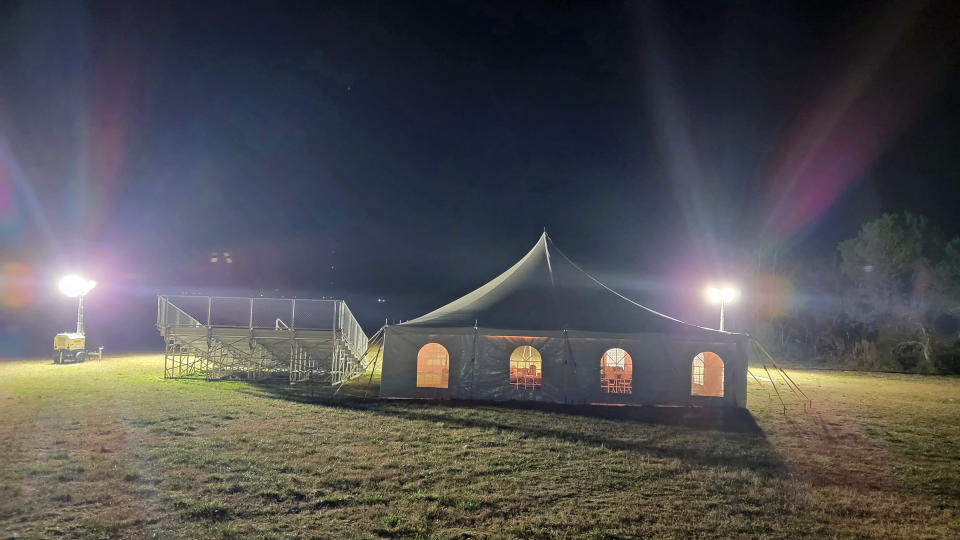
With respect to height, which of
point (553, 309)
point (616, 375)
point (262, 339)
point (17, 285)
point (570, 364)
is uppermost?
point (17, 285)

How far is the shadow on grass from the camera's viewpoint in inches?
262

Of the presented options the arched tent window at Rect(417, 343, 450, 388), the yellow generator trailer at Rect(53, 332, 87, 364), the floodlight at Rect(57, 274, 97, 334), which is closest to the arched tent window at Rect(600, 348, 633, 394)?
the arched tent window at Rect(417, 343, 450, 388)

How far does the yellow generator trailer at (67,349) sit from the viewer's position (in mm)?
14969

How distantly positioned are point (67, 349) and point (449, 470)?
Result: 1448cm

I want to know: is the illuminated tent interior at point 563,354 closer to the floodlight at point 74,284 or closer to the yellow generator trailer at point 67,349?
the yellow generator trailer at point 67,349

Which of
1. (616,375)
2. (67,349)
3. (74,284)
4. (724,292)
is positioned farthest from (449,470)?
(74,284)

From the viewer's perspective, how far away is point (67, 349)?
15062 millimetres

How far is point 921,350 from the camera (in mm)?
22938

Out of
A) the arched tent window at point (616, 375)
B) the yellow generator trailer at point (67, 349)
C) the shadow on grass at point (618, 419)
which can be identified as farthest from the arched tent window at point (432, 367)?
the yellow generator trailer at point (67, 349)

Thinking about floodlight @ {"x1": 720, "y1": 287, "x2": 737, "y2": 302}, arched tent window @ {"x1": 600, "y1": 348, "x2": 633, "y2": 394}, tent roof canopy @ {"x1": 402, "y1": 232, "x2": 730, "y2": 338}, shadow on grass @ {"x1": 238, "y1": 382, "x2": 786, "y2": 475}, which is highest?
floodlight @ {"x1": 720, "y1": 287, "x2": 737, "y2": 302}

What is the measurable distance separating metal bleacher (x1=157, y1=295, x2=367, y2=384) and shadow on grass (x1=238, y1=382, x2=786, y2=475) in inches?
46.4

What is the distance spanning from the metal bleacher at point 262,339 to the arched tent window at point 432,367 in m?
1.41

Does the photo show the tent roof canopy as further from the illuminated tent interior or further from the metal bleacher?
the metal bleacher

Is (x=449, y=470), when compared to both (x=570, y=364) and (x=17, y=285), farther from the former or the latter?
(x=17, y=285)
